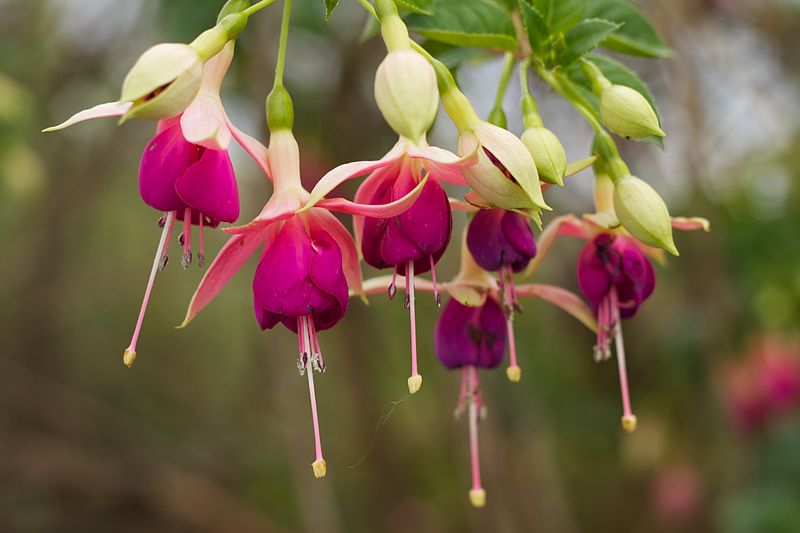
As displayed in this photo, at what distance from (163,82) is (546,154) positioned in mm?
340

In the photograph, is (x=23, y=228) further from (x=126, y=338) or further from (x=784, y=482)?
(x=784, y=482)

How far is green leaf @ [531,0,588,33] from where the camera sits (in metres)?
0.95

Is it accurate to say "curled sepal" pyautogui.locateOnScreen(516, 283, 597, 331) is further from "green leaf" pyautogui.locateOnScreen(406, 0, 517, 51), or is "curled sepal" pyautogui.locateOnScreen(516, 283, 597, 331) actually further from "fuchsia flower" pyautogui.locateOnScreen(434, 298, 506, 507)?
"green leaf" pyautogui.locateOnScreen(406, 0, 517, 51)

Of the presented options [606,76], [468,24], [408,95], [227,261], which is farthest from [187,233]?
[606,76]

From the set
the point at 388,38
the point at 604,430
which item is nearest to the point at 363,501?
the point at 604,430

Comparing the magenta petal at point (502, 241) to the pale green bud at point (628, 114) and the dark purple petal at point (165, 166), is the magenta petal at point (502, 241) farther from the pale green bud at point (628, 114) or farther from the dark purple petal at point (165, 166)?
the dark purple petal at point (165, 166)

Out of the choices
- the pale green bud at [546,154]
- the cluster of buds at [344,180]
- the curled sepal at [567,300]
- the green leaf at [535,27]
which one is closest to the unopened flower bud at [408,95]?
the cluster of buds at [344,180]

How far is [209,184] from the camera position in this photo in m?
0.78

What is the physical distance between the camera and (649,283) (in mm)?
975

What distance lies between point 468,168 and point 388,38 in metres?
0.14

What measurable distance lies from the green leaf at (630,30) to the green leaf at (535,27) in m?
0.12

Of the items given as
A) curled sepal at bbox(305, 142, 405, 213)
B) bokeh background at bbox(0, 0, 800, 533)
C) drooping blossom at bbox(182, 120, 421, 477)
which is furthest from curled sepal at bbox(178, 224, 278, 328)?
bokeh background at bbox(0, 0, 800, 533)

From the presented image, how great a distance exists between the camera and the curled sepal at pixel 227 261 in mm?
812

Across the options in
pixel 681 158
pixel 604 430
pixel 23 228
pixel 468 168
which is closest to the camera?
pixel 468 168
